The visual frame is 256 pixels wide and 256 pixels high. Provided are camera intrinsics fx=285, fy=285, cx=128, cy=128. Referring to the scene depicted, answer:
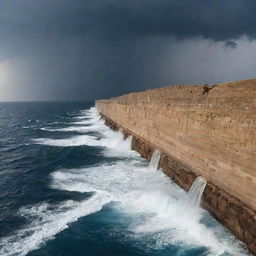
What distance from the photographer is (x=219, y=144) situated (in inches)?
485

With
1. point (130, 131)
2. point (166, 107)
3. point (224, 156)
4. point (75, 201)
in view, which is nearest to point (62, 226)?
point (75, 201)

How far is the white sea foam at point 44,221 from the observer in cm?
1031

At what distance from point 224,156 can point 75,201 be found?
755 centimetres

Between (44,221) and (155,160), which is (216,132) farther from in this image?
(44,221)

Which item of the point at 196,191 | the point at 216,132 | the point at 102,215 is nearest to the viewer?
the point at 216,132

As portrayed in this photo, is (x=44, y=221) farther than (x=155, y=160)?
No

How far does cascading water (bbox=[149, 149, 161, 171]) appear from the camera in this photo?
1998 cm

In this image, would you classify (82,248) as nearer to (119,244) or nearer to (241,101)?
(119,244)

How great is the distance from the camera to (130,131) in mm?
31516

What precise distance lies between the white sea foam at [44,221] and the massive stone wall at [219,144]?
16.8 feet

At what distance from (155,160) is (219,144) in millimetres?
8357

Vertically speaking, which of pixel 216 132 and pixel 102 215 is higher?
pixel 216 132

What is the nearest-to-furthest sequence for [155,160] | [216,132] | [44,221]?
1. [44,221]
2. [216,132]
3. [155,160]

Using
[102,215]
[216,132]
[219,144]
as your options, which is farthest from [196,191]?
[102,215]
